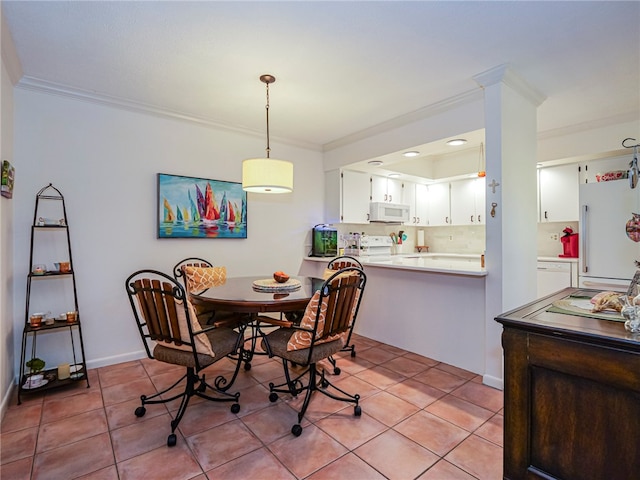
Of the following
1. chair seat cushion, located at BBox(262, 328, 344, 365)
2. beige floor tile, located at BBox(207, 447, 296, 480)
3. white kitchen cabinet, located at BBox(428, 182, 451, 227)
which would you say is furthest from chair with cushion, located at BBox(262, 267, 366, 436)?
white kitchen cabinet, located at BBox(428, 182, 451, 227)

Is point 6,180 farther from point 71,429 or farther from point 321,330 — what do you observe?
point 321,330

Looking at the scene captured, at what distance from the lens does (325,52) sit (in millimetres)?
2223

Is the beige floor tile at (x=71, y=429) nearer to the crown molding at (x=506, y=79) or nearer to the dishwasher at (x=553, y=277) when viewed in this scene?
the crown molding at (x=506, y=79)

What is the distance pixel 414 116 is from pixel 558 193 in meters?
2.18

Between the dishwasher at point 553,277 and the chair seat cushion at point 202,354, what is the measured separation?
11.9 feet

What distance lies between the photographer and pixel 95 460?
174 cm

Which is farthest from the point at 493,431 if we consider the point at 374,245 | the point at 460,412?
the point at 374,245

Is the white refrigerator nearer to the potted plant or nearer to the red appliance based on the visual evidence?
the red appliance

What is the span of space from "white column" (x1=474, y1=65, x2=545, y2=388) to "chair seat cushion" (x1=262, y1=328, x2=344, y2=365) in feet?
4.25

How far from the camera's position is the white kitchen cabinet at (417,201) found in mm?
5227

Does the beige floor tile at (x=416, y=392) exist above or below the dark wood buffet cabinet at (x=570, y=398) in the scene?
below

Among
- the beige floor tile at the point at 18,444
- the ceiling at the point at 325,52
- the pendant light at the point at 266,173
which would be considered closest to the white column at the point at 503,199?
the ceiling at the point at 325,52

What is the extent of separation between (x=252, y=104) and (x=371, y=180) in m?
2.16

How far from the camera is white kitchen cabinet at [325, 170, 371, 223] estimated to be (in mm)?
4387
